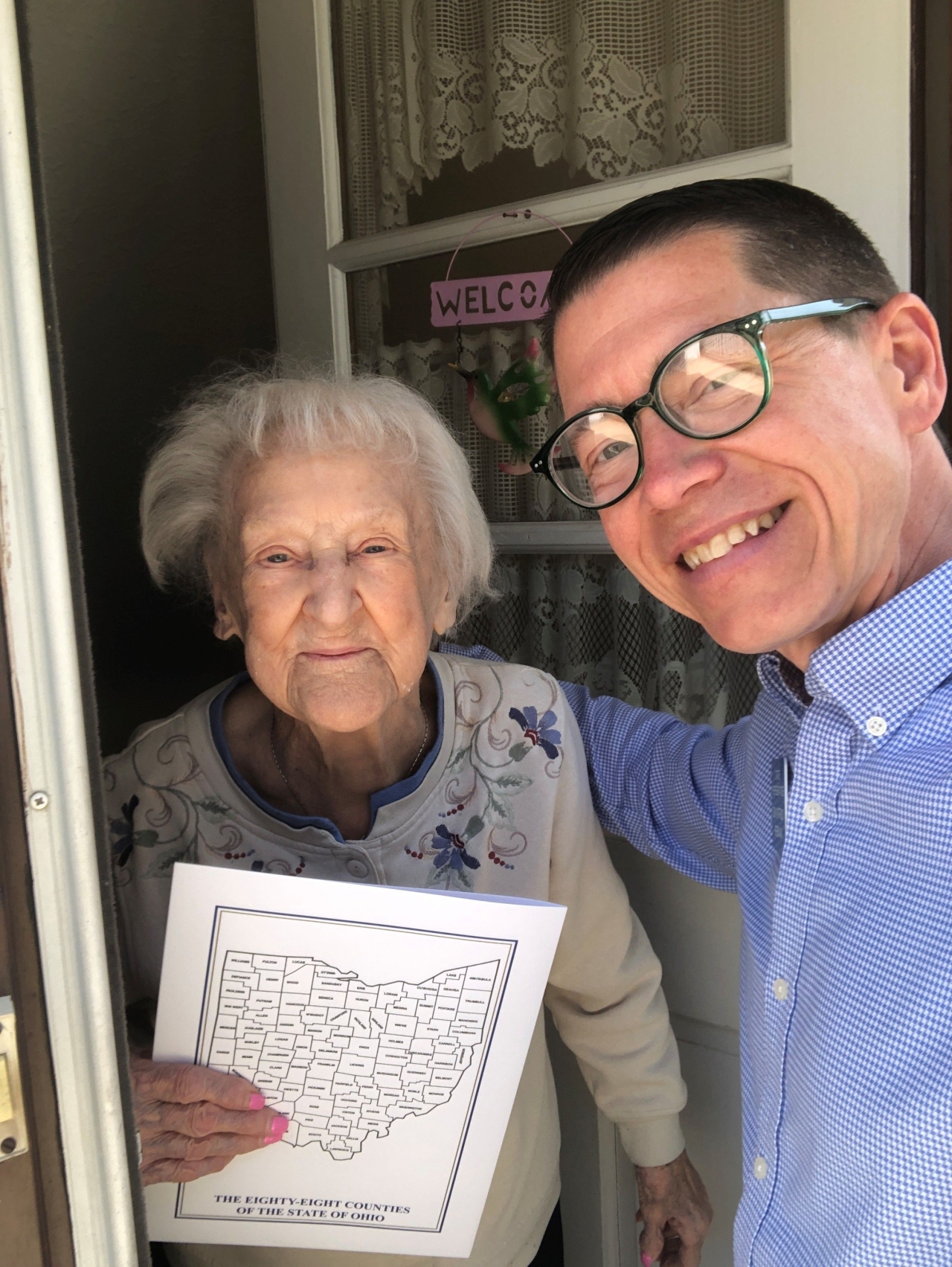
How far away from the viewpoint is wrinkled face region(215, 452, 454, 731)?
1.30 meters

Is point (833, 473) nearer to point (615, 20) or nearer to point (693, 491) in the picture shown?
point (693, 491)

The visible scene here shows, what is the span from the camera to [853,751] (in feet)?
3.29

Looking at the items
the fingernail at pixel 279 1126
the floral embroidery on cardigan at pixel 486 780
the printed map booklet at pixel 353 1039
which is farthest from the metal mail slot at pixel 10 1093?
the floral embroidery on cardigan at pixel 486 780

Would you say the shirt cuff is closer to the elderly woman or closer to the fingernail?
the elderly woman

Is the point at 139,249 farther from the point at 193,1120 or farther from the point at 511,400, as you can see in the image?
the point at 193,1120

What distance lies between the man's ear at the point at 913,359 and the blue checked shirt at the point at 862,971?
181mm

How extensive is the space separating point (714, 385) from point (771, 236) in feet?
0.60

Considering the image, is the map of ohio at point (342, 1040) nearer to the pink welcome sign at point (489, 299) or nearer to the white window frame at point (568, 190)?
the white window frame at point (568, 190)

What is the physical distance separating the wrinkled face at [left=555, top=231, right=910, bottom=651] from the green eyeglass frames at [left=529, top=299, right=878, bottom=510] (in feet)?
0.05

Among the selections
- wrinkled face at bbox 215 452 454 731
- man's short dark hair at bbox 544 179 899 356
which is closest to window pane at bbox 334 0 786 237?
man's short dark hair at bbox 544 179 899 356

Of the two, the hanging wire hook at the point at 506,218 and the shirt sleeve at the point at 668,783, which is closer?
the shirt sleeve at the point at 668,783

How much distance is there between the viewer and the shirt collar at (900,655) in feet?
3.16

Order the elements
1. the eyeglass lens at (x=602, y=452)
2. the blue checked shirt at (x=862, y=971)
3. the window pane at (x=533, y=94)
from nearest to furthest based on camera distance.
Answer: the blue checked shirt at (x=862, y=971)
the eyeglass lens at (x=602, y=452)
the window pane at (x=533, y=94)

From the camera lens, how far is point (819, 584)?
101cm
